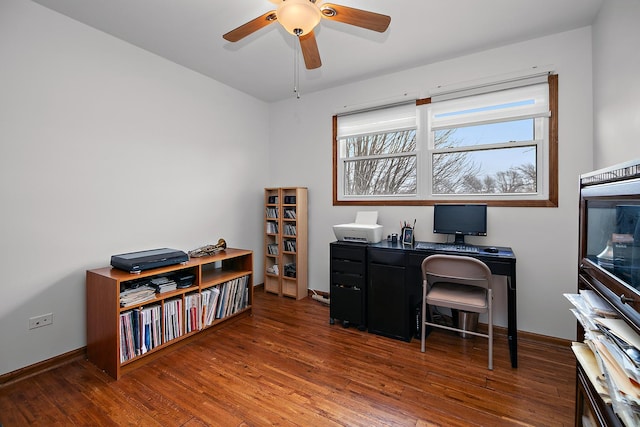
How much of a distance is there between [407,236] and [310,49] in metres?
1.99

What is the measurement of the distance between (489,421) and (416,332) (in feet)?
3.45

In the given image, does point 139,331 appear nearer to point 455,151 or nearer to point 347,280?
point 347,280

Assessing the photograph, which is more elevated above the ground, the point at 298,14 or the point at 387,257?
the point at 298,14

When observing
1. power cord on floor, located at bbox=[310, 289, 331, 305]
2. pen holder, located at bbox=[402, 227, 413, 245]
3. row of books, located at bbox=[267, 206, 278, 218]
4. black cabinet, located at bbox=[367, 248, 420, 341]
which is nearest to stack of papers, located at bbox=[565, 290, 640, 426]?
black cabinet, located at bbox=[367, 248, 420, 341]

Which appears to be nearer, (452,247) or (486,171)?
(452,247)

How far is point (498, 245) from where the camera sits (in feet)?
8.84

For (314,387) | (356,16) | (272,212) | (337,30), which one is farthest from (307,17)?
(272,212)

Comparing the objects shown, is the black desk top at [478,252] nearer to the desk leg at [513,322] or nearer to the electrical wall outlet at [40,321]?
the desk leg at [513,322]

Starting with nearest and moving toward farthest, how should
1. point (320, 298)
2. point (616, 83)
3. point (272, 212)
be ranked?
point (616, 83), point (320, 298), point (272, 212)

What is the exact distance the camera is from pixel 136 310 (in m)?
2.16

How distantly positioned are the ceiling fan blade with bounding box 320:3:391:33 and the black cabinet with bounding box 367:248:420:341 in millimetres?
1832

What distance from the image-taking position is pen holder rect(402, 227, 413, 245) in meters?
2.88

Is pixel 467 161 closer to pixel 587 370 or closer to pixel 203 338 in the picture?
pixel 587 370

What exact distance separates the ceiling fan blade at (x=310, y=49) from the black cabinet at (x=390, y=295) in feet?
5.77
